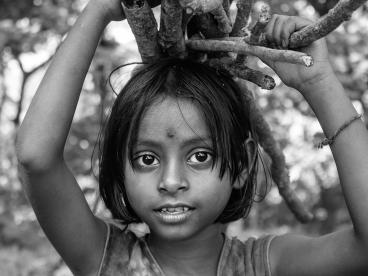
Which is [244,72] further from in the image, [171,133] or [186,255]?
[186,255]

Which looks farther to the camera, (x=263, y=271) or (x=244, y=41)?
(x=263, y=271)

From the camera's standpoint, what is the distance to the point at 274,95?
3223mm

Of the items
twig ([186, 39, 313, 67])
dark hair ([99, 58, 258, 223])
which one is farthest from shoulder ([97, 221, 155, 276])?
twig ([186, 39, 313, 67])

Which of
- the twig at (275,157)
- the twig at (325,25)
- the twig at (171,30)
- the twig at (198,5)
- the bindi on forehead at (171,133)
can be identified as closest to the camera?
the twig at (325,25)

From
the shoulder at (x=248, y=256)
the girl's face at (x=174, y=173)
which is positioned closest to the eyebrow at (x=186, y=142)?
the girl's face at (x=174, y=173)

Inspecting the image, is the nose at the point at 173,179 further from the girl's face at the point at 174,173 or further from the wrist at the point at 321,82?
the wrist at the point at 321,82

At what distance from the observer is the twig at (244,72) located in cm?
142

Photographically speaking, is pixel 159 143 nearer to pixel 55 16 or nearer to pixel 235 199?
pixel 235 199

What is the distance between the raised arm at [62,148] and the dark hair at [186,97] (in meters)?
0.15

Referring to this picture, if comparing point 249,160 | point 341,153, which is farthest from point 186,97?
point 341,153

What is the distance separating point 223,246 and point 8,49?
196 cm

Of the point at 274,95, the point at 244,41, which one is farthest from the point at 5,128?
the point at 244,41

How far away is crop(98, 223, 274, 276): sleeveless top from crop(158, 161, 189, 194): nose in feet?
0.96

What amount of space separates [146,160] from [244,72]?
316 mm
